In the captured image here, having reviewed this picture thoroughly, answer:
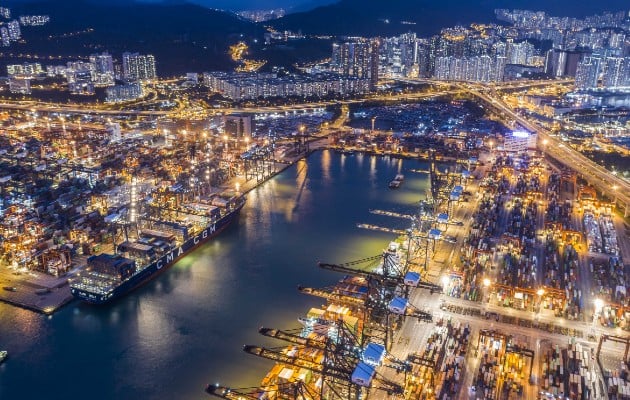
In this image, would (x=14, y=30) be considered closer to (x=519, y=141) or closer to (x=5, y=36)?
(x=5, y=36)

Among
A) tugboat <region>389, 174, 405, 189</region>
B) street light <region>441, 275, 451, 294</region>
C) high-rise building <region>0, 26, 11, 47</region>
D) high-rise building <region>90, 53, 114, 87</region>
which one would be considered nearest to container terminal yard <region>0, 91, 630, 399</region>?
street light <region>441, 275, 451, 294</region>

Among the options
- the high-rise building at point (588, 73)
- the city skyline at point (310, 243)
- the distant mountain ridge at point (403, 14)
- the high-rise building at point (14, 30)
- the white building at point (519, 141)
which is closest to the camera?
the city skyline at point (310, 243)

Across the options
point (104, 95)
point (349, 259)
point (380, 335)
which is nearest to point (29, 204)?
point (349, 259)

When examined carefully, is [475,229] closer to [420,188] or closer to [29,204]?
[420,188]

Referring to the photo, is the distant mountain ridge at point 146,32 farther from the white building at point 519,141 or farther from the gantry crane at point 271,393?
the gantry crane at point 271,393

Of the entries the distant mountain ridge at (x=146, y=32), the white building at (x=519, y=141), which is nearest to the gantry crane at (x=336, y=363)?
the white building at (x=519, y=141)

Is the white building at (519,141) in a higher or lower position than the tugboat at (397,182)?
higher
